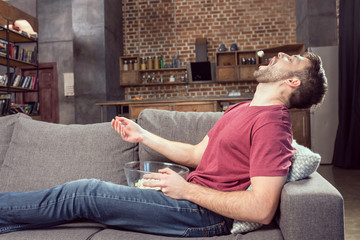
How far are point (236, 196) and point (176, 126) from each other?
0.67 m

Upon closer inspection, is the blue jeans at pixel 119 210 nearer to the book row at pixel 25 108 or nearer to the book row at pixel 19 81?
the book row at pixel 19 81

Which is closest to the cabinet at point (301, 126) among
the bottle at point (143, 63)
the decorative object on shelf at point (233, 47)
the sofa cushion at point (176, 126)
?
the decorative object on shelf at point (233, 47)

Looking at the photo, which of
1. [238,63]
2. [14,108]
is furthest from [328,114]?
[14,108]

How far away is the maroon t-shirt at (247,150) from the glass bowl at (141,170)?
8 centimetres

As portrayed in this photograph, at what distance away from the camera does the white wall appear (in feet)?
15.8

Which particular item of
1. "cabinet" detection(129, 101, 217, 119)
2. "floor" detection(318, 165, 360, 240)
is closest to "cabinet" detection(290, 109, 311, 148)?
"floor" detection(318, 165, 360, 240)

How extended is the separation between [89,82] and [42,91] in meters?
2.30

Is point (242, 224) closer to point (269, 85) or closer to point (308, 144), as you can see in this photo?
point (269, 85)

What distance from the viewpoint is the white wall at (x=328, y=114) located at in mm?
4809

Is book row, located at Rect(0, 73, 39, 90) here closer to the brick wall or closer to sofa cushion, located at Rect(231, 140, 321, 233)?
the brick wall

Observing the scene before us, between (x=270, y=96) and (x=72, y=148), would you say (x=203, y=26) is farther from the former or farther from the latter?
(x=270, y=96)

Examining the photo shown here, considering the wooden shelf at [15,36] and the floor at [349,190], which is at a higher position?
the wooden shelf at [15,36]

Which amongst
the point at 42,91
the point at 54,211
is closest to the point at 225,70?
the point at 42,91

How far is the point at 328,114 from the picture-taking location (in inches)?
190
